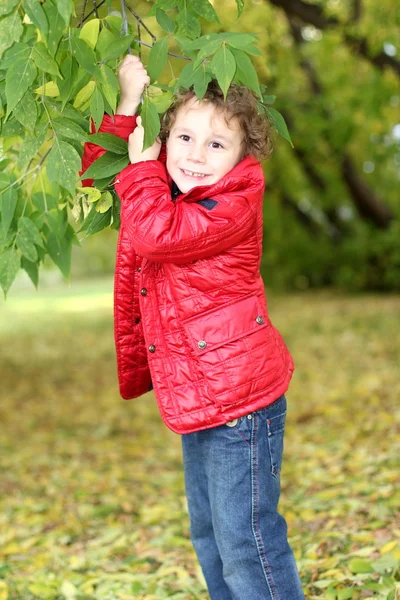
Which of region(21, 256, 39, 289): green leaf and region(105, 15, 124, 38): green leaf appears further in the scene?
region(21, 256, 39, 289): green leaf

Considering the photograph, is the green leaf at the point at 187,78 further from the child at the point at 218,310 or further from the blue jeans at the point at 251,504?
the blue jeans at the point at 251,504

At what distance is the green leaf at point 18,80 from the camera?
6.61 feet

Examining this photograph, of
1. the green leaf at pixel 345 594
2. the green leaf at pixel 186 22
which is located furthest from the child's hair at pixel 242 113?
the green leaf at pixel 345 594

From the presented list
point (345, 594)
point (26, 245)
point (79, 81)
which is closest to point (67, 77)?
point (79, 81)

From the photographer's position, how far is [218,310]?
7.11 ft

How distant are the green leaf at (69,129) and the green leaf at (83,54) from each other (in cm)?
18

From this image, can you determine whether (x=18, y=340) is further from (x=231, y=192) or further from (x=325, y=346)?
(x=231, y=192)

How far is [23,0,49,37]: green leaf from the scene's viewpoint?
1.97m

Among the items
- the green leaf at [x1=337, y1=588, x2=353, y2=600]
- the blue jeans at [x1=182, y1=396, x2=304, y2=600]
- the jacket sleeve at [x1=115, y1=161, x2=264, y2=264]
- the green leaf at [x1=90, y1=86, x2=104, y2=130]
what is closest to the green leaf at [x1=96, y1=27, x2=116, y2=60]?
the green leaf at [x1=90, y1=86, x2=104, y2=130]

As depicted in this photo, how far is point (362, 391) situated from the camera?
6.58 m

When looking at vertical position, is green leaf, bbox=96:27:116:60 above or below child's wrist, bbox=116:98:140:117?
above

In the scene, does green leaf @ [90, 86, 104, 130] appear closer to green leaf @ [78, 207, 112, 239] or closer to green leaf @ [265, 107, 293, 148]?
green leaf @ [78, 207, 112, 239]

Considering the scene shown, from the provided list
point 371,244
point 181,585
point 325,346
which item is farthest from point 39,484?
point 371,244

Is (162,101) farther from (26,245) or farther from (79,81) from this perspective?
(26,245)
